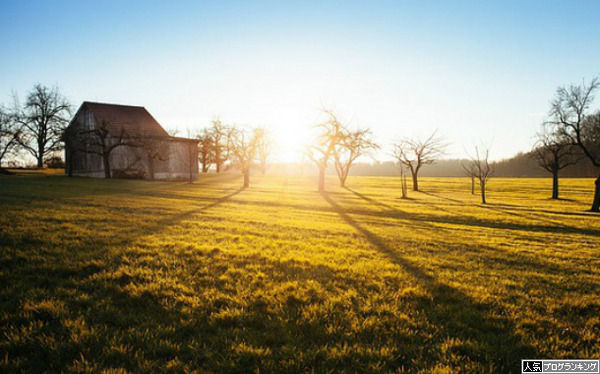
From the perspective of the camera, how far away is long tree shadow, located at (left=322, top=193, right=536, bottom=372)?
10.3ft

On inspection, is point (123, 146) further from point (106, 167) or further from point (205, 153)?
point (205, 153)

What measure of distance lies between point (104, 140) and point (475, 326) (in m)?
40.4

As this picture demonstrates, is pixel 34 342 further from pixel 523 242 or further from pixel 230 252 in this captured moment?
pixel 523 242

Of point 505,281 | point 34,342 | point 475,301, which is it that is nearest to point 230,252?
point 34,342

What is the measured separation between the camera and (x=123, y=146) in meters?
34.5

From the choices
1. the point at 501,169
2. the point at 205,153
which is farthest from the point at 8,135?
the point at 501,169

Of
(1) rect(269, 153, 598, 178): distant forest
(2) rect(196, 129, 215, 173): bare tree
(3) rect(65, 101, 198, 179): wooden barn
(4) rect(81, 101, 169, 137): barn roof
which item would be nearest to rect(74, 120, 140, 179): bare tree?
(3) rect(65, 101, 198, 179): wooden barn

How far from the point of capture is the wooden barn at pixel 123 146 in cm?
3341

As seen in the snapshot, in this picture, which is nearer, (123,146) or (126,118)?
(123,146)

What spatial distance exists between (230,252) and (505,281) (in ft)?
20.1

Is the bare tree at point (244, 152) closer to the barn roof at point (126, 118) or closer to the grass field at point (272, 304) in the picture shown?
the barn roof at point (126, 118)

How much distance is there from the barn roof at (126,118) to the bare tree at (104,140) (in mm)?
1110

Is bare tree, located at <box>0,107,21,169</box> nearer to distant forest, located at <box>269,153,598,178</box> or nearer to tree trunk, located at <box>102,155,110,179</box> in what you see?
tree trunk, located at <box>102,155,110,179</box>

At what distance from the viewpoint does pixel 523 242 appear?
10164 millimetres
